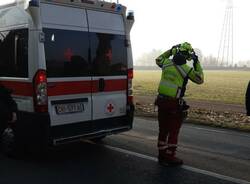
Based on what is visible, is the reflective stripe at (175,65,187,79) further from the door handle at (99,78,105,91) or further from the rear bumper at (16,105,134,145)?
the rear bumper at (16,105,134,145)

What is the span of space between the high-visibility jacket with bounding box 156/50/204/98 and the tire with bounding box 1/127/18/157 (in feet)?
8.09

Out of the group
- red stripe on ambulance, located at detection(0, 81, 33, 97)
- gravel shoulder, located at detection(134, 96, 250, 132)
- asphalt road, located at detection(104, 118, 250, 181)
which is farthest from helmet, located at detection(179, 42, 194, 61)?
gravel shoulder, located at detection(134, 96, 250, 132)

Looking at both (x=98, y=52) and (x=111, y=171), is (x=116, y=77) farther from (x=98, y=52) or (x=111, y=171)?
(x=111, y=171)

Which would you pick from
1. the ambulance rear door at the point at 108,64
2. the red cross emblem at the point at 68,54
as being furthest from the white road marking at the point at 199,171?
the red cross emblem at the point at 68,54

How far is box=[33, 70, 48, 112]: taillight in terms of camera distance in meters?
6.00

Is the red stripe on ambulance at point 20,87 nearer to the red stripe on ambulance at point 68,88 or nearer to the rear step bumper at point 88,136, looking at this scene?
the red stripe on ambulance at point 68,88

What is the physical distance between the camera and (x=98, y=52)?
687cm

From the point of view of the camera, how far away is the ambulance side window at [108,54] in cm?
682

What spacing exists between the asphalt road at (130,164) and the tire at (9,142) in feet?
Result: 0.37

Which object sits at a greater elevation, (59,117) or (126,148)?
(59,117)

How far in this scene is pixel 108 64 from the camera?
23.2 ft

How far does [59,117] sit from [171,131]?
1751 millimetres

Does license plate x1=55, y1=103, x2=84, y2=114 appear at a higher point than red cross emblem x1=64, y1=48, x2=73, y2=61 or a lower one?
lower

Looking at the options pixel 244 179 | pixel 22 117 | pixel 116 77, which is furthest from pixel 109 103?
pixel 244 179
